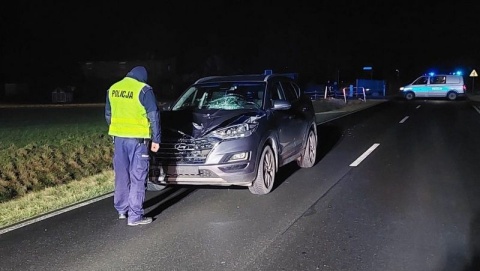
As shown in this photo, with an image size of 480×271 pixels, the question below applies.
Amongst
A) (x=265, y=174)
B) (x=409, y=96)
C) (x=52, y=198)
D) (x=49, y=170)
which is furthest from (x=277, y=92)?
(x=409, y=96)

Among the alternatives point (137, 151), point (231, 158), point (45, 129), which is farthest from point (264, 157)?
point (45, 129)

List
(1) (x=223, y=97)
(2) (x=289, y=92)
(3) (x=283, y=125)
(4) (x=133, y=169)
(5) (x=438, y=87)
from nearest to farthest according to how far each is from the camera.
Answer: (4) (x=133, y=169) → (3) (x=283, y=125) → (1) (x=223, y=97) → (2) (x=289, y=92) → (5) (x=438, y=87)

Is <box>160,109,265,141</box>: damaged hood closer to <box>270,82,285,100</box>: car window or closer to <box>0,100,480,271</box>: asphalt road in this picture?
<box>270,82,285,100</box>: car window

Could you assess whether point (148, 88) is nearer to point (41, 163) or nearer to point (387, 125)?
point (41, 163)

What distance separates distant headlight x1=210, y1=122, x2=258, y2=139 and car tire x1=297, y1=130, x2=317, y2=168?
2.70m

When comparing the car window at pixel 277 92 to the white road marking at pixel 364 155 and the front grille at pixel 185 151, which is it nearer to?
the front grille at pixel 185 151

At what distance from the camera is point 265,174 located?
7.48 m

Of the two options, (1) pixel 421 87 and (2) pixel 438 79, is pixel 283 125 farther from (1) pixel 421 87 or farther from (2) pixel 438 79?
(2) pixel 438 79

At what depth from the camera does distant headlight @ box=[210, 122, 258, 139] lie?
22.5 feet

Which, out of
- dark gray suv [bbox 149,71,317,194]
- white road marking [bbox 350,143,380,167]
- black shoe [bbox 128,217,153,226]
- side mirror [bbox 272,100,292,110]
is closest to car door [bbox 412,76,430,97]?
white road marking [bbox 350,143,380,167]

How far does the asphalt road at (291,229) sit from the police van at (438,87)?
28.6 m

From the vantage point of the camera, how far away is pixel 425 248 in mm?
5121

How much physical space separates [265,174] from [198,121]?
1.27 metres

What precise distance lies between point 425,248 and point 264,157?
2817mm
